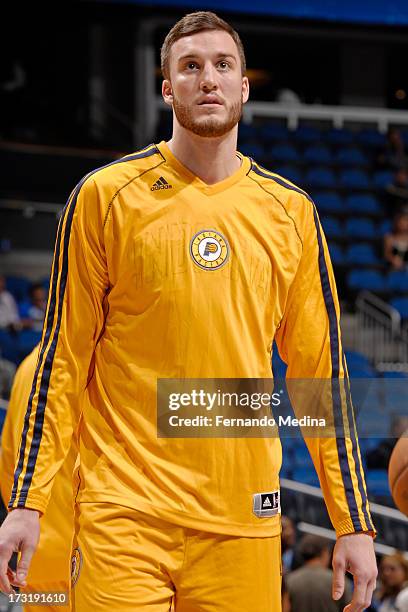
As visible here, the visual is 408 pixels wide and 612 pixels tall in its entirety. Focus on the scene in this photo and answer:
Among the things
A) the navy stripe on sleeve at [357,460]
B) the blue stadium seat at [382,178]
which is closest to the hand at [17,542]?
the navy stripe on sleeve at [357,460]

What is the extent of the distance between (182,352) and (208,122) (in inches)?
23.7

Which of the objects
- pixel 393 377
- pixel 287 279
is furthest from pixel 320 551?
pixel 393 377

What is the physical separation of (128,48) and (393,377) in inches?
333

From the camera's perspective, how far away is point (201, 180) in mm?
2764

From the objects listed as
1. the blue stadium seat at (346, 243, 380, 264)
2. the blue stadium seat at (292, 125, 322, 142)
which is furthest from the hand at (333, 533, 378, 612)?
the blue stadium seat at (292, 125, 322, 142)

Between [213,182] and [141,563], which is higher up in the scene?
[213,182]

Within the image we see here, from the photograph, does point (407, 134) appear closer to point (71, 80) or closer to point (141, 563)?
point (71, 80)

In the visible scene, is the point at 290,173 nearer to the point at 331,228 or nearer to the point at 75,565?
the point at 331,228

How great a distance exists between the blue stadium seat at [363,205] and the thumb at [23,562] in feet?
40.5

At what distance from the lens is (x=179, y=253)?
2.63 meters

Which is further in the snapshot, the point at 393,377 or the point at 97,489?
the point at 393,377

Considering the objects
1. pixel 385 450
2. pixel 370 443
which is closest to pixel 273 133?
pixel 370 443

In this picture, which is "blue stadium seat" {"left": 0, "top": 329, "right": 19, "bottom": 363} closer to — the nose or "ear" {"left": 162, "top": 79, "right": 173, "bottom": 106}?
"ear" {"left": 162, "top": 79, "right": 173, "bottom": 106}

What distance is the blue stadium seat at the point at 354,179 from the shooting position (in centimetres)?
1498
